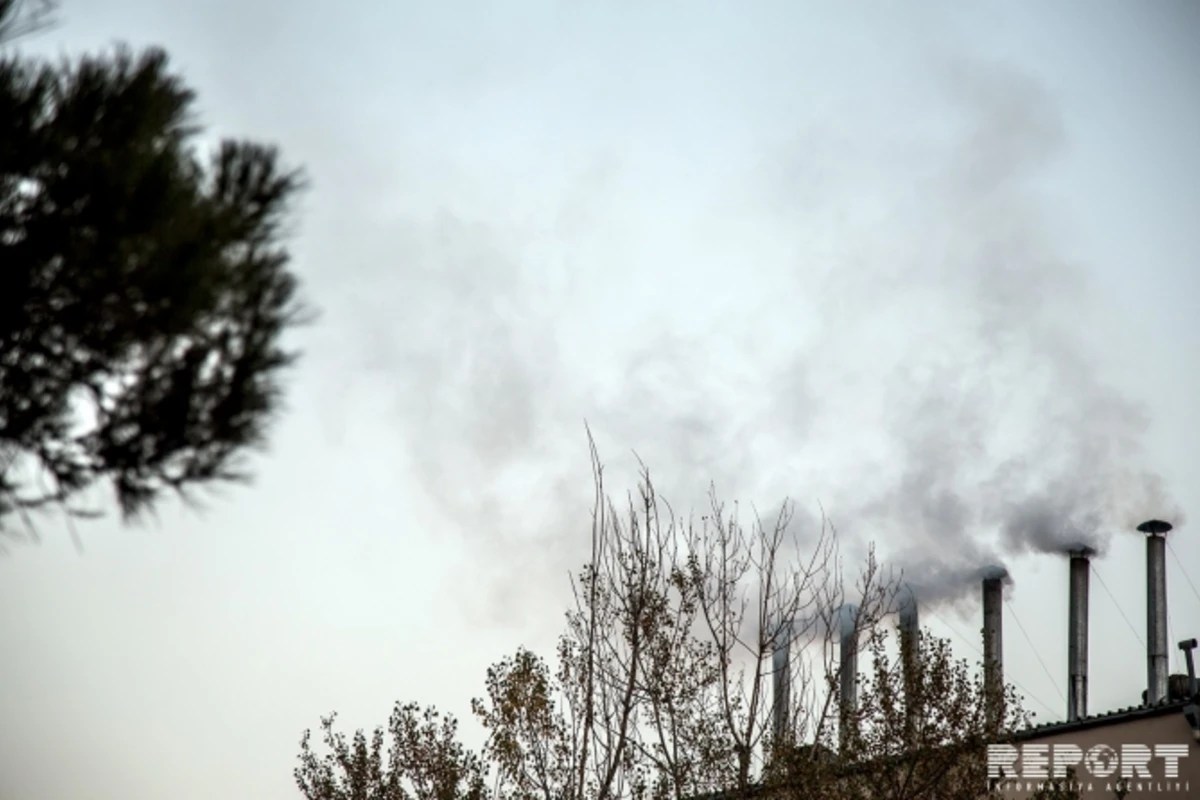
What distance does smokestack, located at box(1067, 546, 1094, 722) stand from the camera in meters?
28.6

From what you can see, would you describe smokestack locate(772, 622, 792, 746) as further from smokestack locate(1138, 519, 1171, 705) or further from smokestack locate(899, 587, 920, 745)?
smokestack locate(1138, 519, 1171, 705)

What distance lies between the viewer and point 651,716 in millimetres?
13336

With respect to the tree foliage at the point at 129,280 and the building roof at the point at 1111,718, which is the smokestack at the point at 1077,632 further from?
the tree foliage at the point at 129,280

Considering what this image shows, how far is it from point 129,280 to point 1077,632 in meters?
28.2

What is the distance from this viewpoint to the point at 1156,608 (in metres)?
28.0

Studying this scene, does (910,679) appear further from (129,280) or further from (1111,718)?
(129,280)

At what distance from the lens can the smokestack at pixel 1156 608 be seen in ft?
89.4

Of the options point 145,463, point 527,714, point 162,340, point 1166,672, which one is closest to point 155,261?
point 162,340

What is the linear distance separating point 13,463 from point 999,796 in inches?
416

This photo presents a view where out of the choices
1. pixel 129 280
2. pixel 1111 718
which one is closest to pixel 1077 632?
pixel 1111 718
